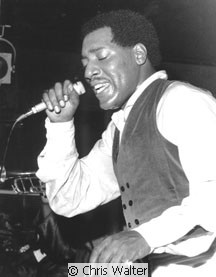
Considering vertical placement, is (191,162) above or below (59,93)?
below

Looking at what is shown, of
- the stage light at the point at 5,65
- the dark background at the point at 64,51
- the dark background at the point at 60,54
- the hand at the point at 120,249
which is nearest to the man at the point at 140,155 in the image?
the hand at the point at 120,249

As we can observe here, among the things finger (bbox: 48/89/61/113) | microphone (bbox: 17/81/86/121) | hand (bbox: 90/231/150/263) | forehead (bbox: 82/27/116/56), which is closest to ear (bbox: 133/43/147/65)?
forehead (bbox: 82/27/116/56)

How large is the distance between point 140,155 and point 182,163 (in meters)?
0.27

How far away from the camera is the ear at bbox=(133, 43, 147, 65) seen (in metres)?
1.90

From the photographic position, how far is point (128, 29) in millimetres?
1935

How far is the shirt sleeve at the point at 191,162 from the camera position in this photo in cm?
127

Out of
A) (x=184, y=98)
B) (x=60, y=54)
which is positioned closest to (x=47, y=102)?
(x=184, y=98)

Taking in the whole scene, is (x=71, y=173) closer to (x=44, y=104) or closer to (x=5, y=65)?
(x=44, y=104)

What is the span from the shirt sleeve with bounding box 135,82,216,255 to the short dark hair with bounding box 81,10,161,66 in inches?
19.5

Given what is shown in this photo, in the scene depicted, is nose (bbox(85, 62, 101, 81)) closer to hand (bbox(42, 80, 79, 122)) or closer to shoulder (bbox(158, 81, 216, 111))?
hand (bbox(42, 80, 79, 122))

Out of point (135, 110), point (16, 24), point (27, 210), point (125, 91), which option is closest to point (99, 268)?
point (135, 110)

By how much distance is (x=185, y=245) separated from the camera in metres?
1.60

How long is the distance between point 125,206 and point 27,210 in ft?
9.42

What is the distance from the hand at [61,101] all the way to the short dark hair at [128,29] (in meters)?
0.28
